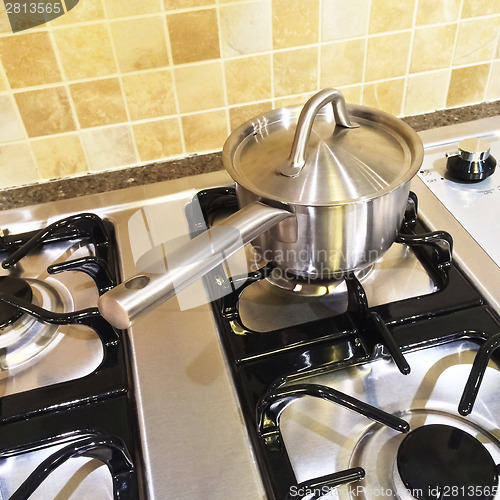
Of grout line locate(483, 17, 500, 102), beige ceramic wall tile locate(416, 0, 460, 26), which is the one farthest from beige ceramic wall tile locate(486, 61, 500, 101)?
beige ceramic wall tile locate(416, 0, 460, 26)

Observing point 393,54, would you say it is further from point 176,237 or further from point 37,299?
point 37,299

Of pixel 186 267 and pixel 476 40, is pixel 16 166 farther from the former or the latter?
pixel 476 40

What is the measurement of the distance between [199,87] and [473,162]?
40 centimetres

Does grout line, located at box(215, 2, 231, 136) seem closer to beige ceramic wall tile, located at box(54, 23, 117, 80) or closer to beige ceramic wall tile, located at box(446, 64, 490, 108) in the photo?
beige ceramic wall tile, located at box(54, 23, 117, 80)

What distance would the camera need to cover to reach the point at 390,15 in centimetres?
79

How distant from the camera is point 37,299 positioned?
64 cm

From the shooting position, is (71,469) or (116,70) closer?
(71,469)

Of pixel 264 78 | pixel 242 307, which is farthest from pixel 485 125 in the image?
pixel 242 307

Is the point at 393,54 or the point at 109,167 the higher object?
the point at 393,54

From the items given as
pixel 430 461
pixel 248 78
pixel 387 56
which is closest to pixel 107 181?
pixel 248 78

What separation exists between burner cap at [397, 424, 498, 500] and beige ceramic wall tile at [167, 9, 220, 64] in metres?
0.56

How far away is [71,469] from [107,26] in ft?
1.76

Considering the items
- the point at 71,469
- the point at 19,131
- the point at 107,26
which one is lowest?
the point at 71,469

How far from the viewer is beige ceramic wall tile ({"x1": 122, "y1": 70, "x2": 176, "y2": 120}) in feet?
2.50
